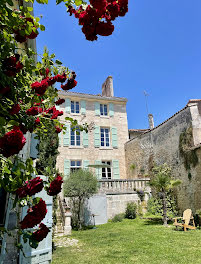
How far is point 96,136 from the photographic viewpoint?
1588 centimetres

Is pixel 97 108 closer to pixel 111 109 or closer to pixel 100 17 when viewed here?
pixel 111 109

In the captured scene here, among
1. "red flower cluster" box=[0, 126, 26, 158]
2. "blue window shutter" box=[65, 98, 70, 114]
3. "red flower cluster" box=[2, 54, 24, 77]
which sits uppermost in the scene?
"blue window shutter" box=[65, 98, 70, 114]

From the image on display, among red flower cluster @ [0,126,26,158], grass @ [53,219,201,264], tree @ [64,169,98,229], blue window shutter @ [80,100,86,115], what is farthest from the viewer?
blue window shutter @ [80,100,86,115]

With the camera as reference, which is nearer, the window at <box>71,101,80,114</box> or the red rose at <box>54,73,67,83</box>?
the red rose at <box>54,73,67,83</box>

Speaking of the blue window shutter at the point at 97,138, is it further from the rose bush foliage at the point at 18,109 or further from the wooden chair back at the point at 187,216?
the rose bush foliage at the point at 18,109

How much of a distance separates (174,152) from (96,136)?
20.7 ft

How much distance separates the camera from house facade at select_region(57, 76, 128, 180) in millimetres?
15062

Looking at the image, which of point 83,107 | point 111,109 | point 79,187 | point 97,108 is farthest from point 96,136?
point 79,187

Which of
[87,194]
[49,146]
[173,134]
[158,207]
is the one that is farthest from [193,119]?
[49,146]

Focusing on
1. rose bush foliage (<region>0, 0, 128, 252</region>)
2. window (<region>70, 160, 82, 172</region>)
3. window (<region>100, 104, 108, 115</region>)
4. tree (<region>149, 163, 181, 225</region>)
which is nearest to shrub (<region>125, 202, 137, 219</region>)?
tree (<region>149, 163, 181, 225</region>)

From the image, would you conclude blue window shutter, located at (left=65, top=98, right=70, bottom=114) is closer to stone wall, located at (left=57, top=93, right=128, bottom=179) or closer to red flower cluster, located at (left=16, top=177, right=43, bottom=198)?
stone wall, located at (left=57, top=93, right=128, bottom=179)

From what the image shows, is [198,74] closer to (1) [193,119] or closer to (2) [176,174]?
(1) [193,119]

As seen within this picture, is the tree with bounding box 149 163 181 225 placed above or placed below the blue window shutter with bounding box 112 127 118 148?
below

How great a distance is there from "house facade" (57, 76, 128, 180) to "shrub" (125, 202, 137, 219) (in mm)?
3787
